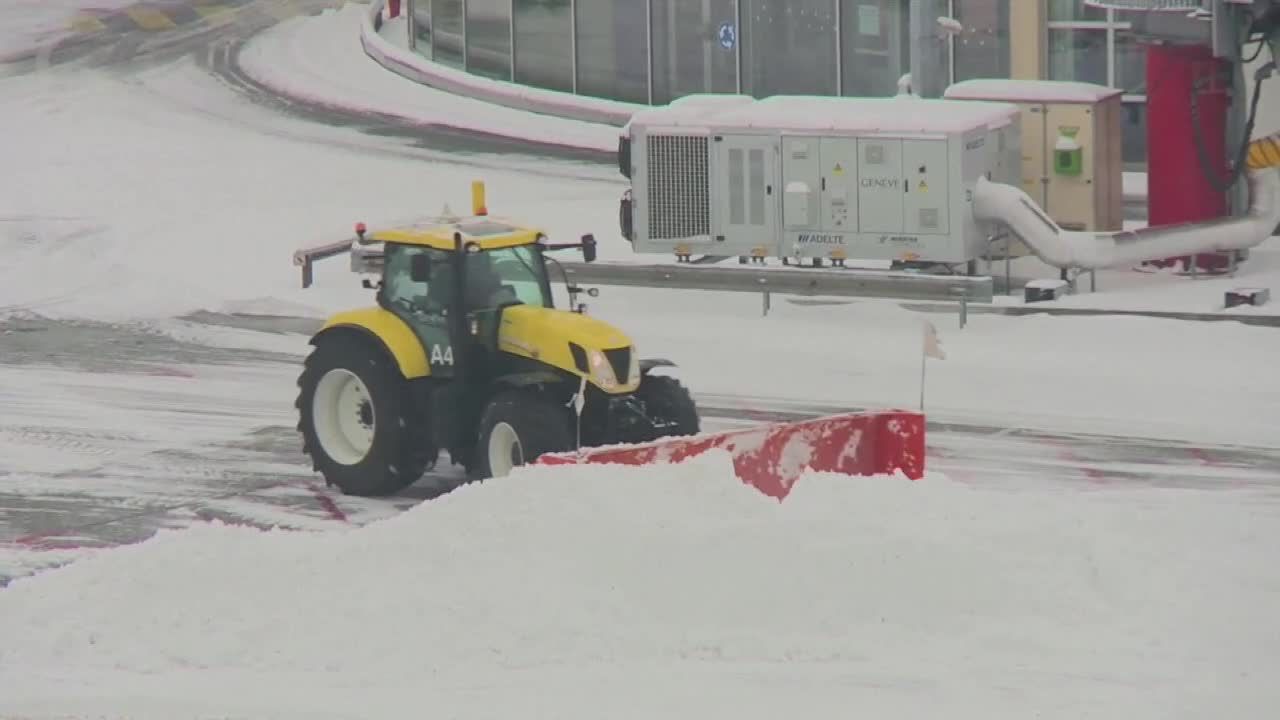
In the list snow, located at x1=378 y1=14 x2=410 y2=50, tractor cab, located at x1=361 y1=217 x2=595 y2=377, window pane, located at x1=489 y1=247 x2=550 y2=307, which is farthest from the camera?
snow, located at x1=378 y1=14 x2=410 y2=50

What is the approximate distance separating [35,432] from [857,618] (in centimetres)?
964

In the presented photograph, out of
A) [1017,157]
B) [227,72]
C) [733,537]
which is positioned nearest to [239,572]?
[733,537]

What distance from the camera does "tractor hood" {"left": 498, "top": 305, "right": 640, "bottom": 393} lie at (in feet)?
55.9

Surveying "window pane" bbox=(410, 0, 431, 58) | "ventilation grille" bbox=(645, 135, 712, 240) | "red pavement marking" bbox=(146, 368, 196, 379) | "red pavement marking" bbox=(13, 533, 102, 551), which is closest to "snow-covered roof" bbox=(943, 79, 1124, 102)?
"ventilation grille" bbox=(645, 135, 712, 240)

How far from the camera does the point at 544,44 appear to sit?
40531 millimetres

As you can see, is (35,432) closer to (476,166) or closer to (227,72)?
(476,166)

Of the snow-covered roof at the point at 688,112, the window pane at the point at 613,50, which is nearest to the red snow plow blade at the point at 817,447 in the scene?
the snow-covered roof at the point at 688,112

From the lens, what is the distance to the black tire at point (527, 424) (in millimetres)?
16891

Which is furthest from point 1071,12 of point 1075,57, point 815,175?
point 815,175

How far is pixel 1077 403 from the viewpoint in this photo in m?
21.2

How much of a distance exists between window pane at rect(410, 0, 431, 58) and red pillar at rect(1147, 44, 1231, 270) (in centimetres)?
1811

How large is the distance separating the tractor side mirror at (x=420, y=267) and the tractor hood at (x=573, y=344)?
2.43 ft

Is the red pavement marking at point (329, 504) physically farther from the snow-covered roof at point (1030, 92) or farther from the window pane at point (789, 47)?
the window pane at point (789, 47)

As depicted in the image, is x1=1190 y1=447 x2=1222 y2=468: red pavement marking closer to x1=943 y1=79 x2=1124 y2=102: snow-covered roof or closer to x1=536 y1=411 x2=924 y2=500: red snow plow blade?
x1=536 y1=411 x2=924 y2=500: red snow plow blade
